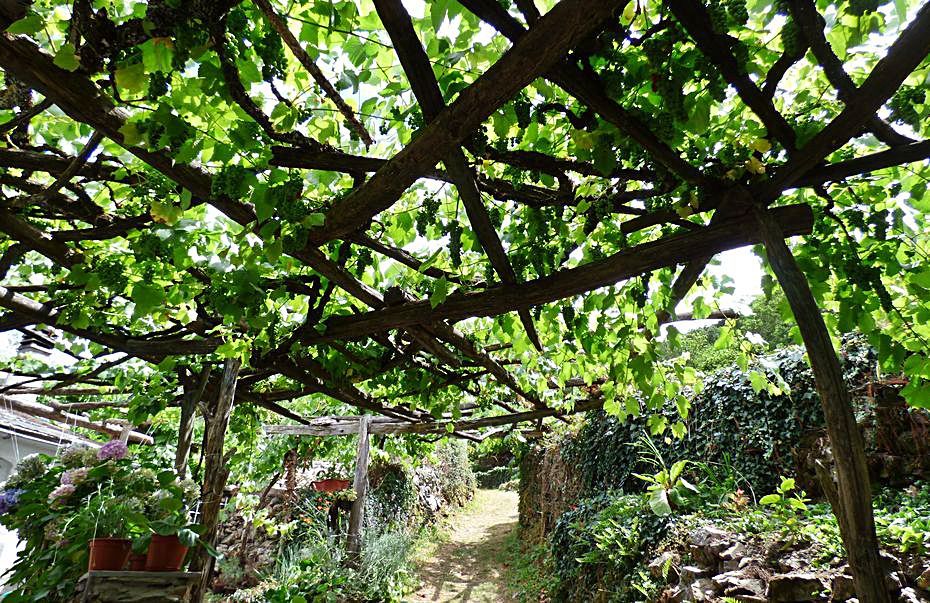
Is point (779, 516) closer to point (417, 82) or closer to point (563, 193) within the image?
point (563, 193)

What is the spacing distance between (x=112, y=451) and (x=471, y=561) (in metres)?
7.73

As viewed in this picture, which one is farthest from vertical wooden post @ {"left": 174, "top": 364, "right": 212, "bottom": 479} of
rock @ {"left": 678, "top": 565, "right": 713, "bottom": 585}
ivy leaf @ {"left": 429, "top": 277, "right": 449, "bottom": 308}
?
→ rock @ {"left": 678, "top": 565, "right": 713, "bottom": 585}

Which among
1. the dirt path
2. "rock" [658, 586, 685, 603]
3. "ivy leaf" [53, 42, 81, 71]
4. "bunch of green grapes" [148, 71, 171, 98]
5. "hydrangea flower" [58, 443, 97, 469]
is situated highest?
"bunch of green grapes" [148, 71, 171, 98]

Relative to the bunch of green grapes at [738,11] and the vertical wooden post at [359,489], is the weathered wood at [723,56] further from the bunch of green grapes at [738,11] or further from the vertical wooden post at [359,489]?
the vertical wooden post at [359,489]

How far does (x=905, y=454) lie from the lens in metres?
3.96

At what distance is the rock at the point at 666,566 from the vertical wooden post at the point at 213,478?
127 inches

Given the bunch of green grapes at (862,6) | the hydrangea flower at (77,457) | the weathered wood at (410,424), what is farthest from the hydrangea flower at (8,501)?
the bunch of green grapes at (862,6)

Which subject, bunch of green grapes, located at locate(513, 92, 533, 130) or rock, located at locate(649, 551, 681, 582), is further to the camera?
rock, located at locate(649, 551, 681, 582)

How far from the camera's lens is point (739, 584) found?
3.18m

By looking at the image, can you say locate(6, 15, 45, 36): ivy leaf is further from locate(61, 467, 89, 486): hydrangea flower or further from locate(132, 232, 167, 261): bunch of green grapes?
locate(61, 467, 89, 486): hydrangea flower

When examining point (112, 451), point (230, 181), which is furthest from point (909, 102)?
point (112, 451)

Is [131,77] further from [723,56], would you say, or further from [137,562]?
[137,562]

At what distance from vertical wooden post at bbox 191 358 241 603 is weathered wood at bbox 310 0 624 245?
6.81ft

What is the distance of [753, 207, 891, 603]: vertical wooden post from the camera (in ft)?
3.79
